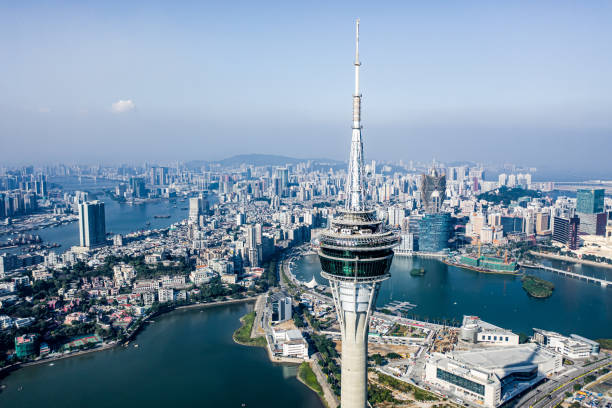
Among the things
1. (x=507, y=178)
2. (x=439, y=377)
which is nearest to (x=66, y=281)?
(x=439, y=377)

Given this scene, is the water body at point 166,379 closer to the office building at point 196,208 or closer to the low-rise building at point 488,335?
the low-rise building at point 488,335

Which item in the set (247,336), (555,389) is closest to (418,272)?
(247,336)

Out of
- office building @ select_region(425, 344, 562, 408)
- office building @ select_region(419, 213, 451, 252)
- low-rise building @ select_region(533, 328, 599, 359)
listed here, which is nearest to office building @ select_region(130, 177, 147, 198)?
office building @ select_region(419, 213, 451, 252)

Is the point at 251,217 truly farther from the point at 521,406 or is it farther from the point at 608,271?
the point at 521,406

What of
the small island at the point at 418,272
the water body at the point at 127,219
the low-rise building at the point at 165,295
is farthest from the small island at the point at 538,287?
the water body at the point at 127,219

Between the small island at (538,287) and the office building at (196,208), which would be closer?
the small island at (538,287)

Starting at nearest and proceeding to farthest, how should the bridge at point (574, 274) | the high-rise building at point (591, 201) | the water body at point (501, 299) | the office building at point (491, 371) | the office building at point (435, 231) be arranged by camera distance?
the office building at point (491, 371), the water body at point (501, 299), the bridge at point (574, 274), the office building at point (435, 231), the high-rise building at point (591, 201)

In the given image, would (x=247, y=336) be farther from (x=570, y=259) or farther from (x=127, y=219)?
(x=127, y=219)
